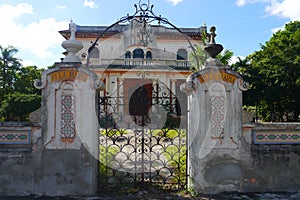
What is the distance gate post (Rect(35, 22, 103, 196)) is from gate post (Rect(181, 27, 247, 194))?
79.4 inches

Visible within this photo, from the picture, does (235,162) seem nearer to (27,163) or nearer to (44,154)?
(44,154)

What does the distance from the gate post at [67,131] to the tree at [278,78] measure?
12.6 meters

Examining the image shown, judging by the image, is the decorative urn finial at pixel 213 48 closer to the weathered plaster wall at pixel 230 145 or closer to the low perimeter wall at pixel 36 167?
the weathered plaster wall at pixel 230 145

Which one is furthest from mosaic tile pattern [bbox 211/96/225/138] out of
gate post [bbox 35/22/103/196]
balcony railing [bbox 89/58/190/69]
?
balcony railing [bbox 89/58/190/69]

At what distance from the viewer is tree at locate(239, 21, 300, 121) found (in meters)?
14.6

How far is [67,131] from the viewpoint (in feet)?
16.6

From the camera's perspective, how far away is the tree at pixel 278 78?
1464cm

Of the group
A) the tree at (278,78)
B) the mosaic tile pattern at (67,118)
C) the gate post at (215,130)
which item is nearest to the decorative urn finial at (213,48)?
the gate post at (215,130)

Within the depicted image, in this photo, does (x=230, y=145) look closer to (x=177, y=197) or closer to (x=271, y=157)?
(x=271, y=157)

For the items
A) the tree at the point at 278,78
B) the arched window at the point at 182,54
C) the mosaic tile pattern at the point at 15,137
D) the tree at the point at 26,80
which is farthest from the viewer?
the arched window at the point at 182,54

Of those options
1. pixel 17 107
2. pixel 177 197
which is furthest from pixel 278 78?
pixel 17 107

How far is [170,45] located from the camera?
24.4 metres

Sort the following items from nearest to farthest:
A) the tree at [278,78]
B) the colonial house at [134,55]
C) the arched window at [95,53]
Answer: the tree at [278,78]
the colonial house at [134,55]
the arched window at [95,53]

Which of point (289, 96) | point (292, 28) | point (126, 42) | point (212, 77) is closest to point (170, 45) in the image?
point (126, 42)
